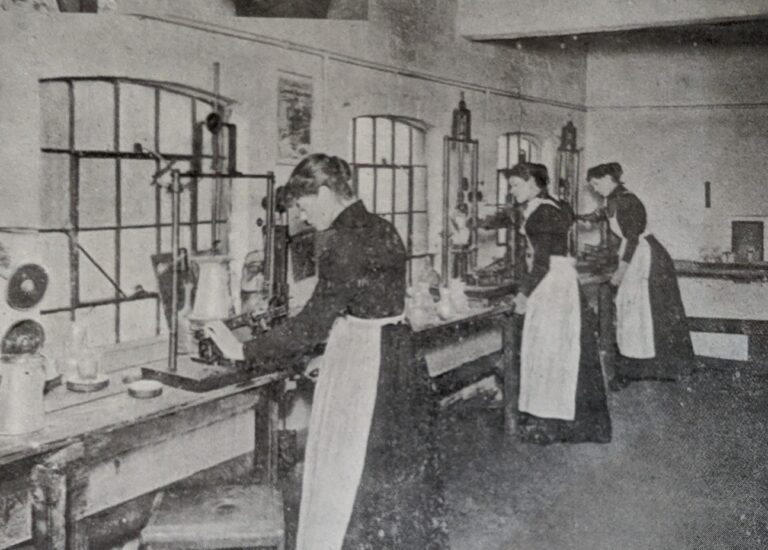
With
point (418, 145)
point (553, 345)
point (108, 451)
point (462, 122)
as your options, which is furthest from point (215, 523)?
point (462, 122)

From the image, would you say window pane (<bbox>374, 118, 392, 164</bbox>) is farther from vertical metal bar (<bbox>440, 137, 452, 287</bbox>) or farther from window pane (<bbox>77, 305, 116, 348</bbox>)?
window pane (<bbox>77, 305, 116, 348</bbox>)

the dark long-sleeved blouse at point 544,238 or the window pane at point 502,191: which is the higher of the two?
the window pane at point 502,191

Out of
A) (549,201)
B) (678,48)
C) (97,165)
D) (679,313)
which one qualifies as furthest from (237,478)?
(678,48)

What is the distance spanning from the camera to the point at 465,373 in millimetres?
5270

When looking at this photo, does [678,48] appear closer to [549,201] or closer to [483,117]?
[483,117]

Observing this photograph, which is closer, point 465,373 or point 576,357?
point 576,357

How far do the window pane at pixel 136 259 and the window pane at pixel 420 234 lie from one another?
2.37 metres

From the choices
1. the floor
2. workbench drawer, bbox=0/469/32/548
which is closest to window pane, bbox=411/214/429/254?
the floor

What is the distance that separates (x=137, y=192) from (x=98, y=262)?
37 centimetres

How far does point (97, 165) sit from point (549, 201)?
8.88ft

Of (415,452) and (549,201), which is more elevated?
(549,201)

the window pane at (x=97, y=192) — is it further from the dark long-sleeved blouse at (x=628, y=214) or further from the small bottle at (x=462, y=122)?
the dark long-sleeved blouse at (x=628, y=214)

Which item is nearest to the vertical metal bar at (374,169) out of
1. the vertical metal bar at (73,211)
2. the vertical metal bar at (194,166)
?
the vertical metal bar at (194,166)

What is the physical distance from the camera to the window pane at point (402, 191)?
5602 millimetres
